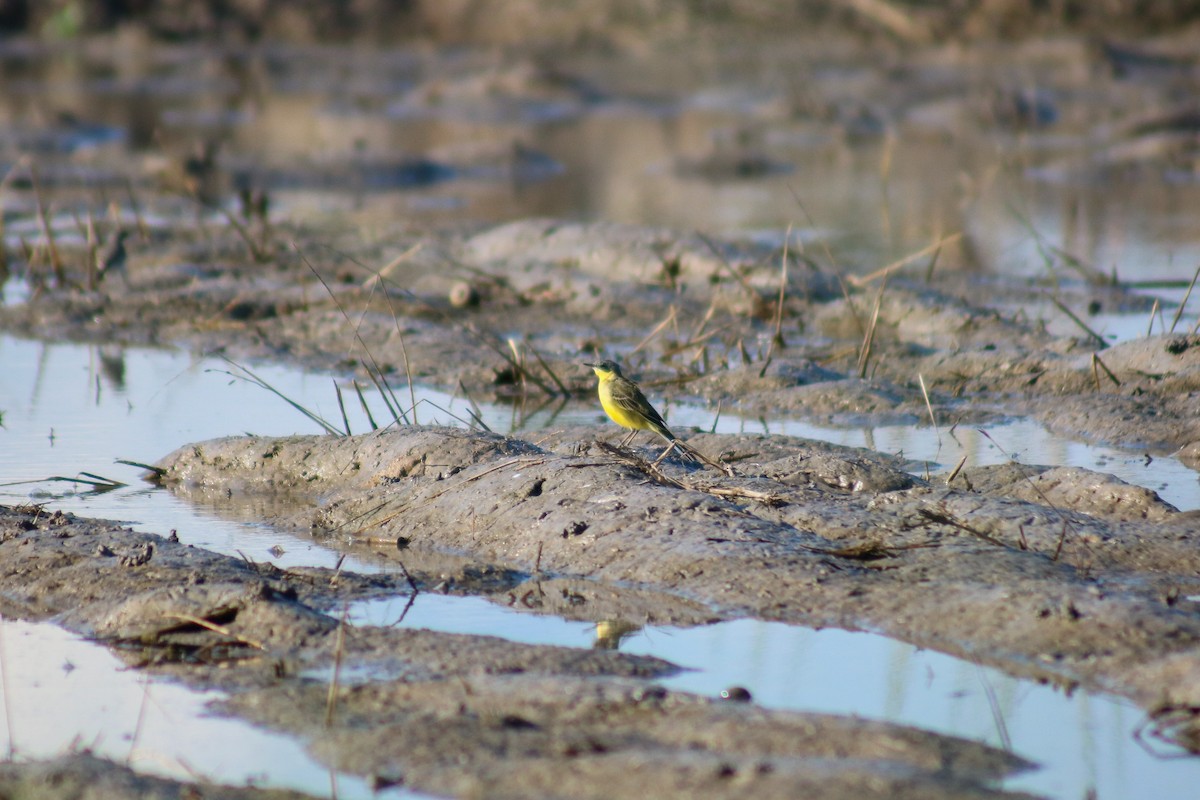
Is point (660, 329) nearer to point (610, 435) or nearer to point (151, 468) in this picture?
point (610, 435)

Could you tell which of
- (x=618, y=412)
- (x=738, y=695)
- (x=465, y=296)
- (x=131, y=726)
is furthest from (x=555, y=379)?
(x=131, y=726)

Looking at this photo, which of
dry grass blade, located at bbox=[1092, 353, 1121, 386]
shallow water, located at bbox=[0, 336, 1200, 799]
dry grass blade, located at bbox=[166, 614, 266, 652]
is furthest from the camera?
dry grass blade, located at bbox=[1092, 353, 1121, 386]

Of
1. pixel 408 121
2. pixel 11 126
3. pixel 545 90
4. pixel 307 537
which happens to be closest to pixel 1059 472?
pixel 307 537

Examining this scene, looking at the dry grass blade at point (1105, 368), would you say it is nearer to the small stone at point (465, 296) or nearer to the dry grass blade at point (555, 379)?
the dry grass blade at point (555, 379)

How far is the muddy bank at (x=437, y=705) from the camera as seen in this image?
122 inches

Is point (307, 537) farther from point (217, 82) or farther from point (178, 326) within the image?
point (217, 82)

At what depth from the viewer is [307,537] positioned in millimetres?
5160

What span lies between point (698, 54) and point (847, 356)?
2169 centimetres

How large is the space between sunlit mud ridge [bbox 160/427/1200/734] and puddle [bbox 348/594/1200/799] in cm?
9

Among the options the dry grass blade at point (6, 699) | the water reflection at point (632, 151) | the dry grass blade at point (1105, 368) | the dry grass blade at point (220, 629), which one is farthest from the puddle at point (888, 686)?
the water reflection at point (632, 151)

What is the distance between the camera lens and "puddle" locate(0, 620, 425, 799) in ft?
10.8

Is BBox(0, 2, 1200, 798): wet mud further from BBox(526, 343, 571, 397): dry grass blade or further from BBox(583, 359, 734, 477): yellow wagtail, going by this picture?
BBox(583, 359, 734, 477): yellow wagtail

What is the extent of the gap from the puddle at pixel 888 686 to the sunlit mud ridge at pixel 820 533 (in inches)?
3.6

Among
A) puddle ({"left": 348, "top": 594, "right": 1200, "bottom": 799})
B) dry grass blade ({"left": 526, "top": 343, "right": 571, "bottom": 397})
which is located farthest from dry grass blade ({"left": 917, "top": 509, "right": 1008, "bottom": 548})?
dry grass blade ({"left": 526, "top": 343, "right": 571, "bottom": 397})
